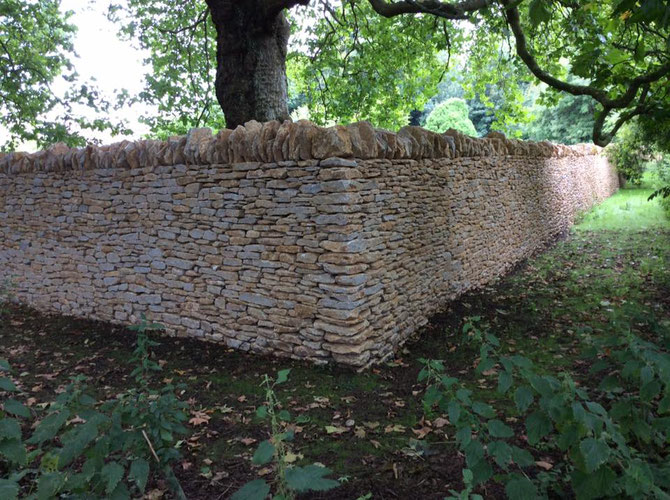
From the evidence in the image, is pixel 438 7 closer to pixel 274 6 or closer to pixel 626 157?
pixel 274 6

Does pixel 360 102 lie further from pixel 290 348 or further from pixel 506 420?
pixel 506 420

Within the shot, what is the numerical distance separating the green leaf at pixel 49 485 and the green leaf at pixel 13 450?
0.10 m

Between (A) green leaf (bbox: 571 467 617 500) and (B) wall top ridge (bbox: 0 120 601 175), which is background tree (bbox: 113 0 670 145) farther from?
(A) green leaf (bbox: 571 467 617 500)

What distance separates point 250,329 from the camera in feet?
16.9

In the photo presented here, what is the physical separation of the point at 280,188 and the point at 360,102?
6826 millimetres

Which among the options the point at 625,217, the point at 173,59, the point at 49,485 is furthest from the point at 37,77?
the point at 625,217

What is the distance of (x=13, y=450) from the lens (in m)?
1.66

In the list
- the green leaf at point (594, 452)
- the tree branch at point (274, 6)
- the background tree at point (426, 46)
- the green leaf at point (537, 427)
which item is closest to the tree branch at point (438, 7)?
the background tree at point (426, 46)

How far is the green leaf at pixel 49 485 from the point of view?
5.29 feet

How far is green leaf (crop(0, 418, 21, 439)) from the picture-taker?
1660 mm

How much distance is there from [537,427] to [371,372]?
104 inches

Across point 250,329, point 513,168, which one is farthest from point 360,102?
point 250,329

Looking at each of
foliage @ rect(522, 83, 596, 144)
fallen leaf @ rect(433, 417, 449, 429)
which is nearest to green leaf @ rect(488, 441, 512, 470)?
fallen leaf @ rect(433, 417, 449, 429)

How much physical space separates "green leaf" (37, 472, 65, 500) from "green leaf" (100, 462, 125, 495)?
0.14m
